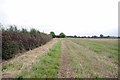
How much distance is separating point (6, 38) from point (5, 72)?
565 centimetres

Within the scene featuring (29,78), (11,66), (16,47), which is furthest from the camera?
(16,47)

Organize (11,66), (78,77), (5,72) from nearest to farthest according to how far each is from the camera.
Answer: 1. (78,77)
2. (5,72)
3. (11,66)

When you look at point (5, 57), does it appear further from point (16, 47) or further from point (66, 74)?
point (66, 74)

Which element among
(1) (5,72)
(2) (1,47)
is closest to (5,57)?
(2) (1,47)

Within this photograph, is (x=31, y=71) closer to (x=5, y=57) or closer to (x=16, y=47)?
(x=5, y=57)

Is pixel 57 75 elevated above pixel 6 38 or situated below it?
below

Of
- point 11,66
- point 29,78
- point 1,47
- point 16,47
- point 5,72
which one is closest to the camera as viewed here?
point 29,78

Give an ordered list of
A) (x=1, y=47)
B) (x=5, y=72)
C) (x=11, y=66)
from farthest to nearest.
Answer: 1. (x=1, y=47)
2. (x=11, y=66)
3. (x=5, y=72)

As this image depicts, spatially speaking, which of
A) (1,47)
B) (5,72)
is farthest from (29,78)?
(1,47)

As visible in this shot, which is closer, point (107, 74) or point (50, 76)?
point (50, 76)

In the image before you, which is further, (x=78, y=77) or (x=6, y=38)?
(x=6, y=38)

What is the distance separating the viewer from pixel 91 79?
31.4ft

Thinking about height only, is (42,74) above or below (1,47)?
below

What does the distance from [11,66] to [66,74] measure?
11.0 ft
